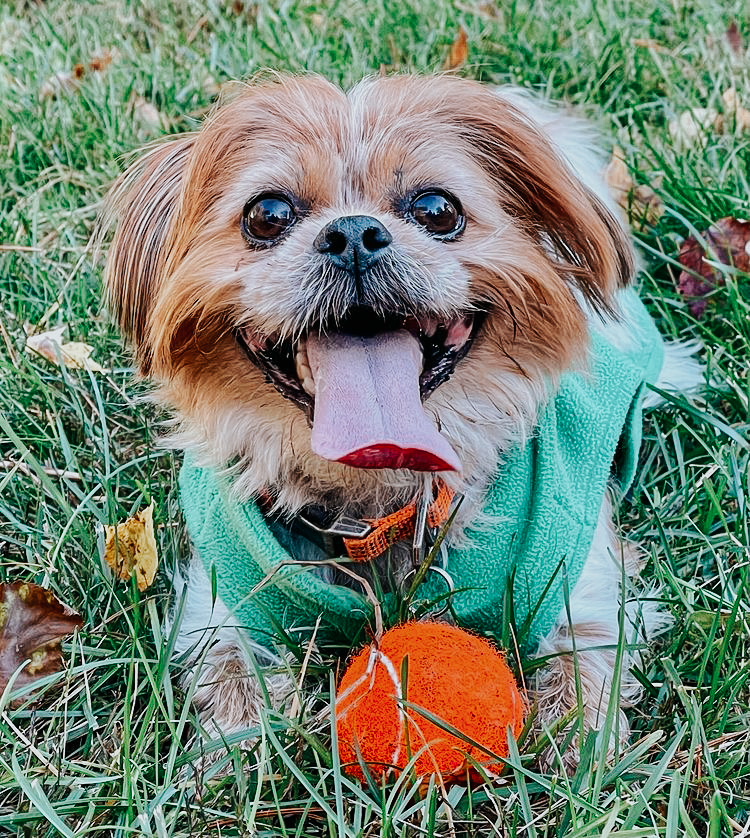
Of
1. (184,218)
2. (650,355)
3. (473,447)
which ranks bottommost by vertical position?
(650,355)

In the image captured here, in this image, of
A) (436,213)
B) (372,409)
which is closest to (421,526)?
(372,409)

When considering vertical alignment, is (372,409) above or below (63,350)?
above

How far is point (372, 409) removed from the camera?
240 cm

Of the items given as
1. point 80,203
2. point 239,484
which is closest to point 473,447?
point 239,484

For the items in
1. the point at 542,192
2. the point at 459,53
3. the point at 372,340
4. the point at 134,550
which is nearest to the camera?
the point at 372,340

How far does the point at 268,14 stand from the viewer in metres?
5.77

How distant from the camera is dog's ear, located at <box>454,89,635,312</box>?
278 cm

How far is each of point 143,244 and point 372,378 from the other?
0.88 meters

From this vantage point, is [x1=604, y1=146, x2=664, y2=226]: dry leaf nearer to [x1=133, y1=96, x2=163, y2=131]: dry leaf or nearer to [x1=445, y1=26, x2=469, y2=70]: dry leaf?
[x1=445, y1=26, x2=469, y2=70]: dry leaf

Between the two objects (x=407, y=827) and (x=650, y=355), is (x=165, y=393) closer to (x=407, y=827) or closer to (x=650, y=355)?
(x=407, y=827)

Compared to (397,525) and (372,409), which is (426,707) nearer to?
(397,525)

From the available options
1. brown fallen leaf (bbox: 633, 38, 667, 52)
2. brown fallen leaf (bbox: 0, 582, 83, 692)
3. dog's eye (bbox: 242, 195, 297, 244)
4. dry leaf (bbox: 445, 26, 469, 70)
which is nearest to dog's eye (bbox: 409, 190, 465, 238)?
dog's eye (bbox: 242, 195, 297, 244)

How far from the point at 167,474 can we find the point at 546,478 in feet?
4.39

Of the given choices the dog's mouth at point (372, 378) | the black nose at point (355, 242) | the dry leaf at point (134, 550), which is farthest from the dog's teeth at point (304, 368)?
the dry leaf at point (134, 550)
